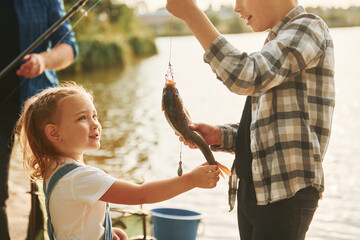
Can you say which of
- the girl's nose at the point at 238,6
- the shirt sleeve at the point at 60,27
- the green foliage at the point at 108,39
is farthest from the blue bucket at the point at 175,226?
the green foliage at the point at 108,39

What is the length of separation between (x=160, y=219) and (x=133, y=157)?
3.99 m

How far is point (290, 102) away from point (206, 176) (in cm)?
43

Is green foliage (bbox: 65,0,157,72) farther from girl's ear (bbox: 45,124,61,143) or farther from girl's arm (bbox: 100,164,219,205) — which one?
girl's arm (bbox: 100,164,219,205)

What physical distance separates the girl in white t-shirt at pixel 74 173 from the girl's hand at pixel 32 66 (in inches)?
24.4

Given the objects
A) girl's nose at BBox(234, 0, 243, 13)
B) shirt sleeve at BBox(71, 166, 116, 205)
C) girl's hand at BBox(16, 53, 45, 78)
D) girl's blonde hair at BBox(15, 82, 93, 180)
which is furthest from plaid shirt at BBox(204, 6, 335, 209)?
girl's hand at BBox(16, 53, 45, 78)

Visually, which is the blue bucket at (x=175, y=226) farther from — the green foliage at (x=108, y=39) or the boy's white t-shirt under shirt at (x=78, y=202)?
the green foliage at (x=108, y=39)

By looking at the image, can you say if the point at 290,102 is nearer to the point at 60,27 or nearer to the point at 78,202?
the point at 78,202

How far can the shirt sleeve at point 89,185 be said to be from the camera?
1.85 metres

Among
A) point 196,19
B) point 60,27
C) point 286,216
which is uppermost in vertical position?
point 60,27

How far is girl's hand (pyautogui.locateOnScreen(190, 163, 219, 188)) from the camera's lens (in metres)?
1.82

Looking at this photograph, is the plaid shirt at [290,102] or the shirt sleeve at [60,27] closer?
the plaid shirt at [290,102]

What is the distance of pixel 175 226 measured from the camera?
11.6 ft

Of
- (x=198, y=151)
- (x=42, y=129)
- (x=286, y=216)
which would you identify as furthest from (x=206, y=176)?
(x=198, y=151)

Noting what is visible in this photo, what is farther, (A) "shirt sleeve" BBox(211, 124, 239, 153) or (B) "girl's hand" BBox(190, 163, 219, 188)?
(A) "shirt sleeve" BBox(211, 124, 239, 153)
